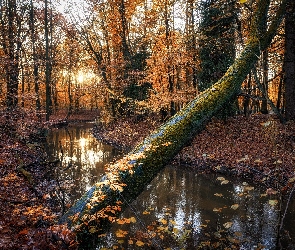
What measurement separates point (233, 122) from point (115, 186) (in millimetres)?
13849

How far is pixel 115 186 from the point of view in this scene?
A: 15.7ft

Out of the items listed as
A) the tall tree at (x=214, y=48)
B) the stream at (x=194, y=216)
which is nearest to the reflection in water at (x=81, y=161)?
the stream at (x=194, y=216)

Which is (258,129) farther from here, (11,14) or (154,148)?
(11,14)

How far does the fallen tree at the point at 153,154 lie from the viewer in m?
4.81

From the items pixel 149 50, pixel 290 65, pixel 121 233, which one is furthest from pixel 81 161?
pixel 149 50

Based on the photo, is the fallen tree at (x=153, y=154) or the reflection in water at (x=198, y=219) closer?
the fallen tree at (x=153, y=154)

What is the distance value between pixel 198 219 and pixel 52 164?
757cm

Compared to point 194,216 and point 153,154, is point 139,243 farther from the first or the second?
point 153,154

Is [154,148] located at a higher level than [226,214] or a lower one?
higher

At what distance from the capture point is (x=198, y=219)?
7.52 metres

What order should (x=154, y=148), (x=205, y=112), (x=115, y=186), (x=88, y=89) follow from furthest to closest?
1. (x=88, y=89)
2. (x=205, y=112)
3. (x=154, y=148)
4. (x=115, y=186)

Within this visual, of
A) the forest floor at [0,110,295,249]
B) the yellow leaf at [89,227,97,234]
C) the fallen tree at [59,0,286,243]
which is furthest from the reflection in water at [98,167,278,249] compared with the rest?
the forest floor at [0,110,295,249]

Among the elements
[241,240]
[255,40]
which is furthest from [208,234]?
[255,40]

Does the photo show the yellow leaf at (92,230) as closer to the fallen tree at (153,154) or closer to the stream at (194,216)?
the fallen tree at (153,154)
